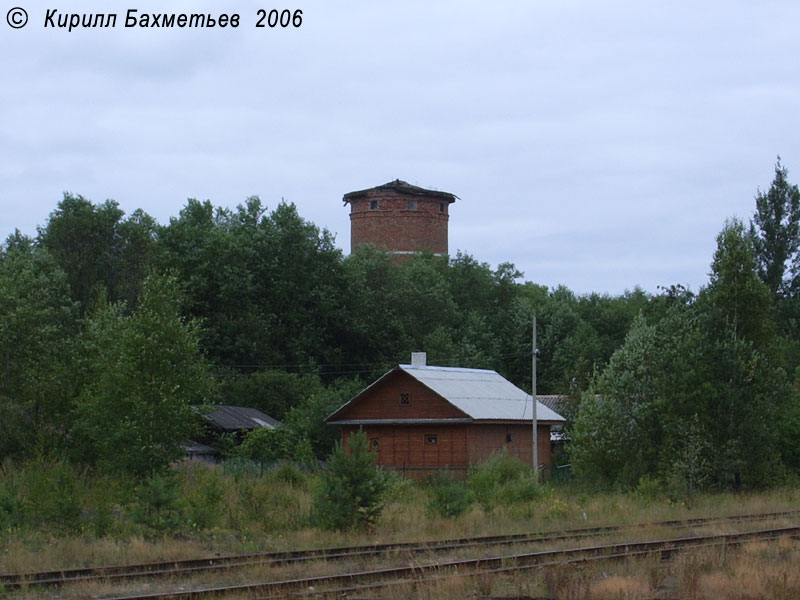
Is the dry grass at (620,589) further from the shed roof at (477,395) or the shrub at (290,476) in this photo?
the shed roof at (477,395)

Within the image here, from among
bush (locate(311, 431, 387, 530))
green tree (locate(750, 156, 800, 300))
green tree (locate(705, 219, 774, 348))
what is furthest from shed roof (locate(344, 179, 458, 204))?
bush (locate(311, 431, 387, 530))

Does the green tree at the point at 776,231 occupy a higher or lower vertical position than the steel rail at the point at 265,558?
higher

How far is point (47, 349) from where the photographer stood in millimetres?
31844

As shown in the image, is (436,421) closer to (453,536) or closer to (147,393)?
(147,393)

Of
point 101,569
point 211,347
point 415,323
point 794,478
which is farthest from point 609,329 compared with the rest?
point 101,569

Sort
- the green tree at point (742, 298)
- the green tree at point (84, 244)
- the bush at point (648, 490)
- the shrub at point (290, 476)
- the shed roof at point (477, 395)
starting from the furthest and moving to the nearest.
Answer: the green tree at point (84, 244)
the shed roof at point (477, 395)
the green tree at point (742, 298)
the shrub at point (290, 476)
the bush at point (648, 490)

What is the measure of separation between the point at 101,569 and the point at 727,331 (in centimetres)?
2256

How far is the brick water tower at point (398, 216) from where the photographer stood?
8194 centimetres

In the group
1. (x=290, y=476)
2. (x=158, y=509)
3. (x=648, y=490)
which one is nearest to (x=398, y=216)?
(x=290, y=476)

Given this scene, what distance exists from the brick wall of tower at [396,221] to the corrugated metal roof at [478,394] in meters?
31.9

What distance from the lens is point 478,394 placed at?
48375mm

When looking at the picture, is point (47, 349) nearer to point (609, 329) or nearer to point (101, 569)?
point (101, 569)

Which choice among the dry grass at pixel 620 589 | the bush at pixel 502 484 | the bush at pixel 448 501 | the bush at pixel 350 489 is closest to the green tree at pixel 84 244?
the bush at pixel 502 484

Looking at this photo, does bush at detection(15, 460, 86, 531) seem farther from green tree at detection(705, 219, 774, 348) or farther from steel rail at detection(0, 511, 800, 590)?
green tree at detection(705, 219, 774, 348)
